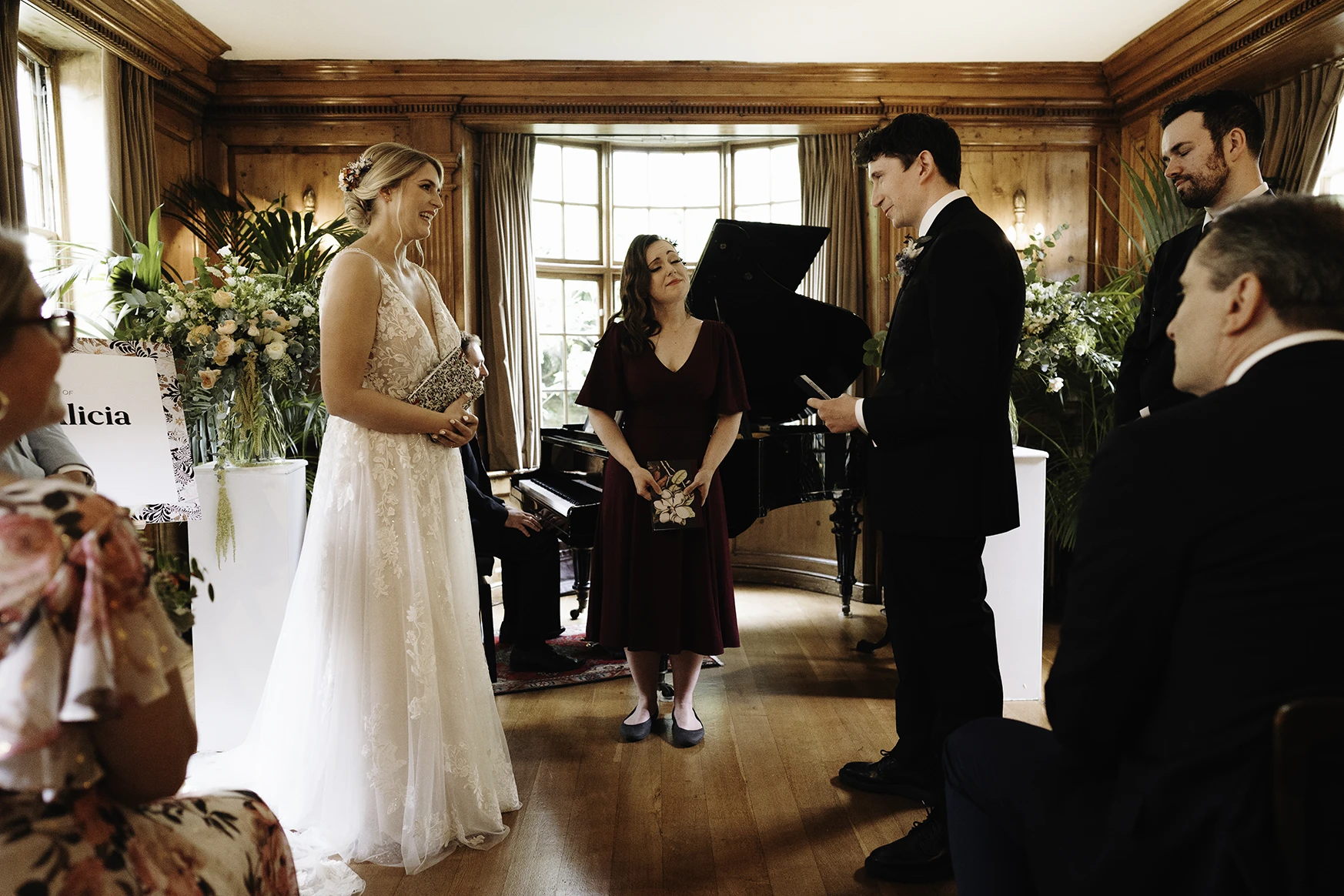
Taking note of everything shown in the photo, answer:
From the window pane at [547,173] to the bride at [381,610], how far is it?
3.86 meters

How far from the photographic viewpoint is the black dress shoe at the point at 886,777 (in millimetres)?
2637

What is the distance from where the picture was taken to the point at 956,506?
7.06 ft

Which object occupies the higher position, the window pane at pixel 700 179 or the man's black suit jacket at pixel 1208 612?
the window pane at pixel 700 179

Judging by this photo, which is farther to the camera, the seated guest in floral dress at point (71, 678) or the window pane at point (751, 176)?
the window pane at point (751, 176)

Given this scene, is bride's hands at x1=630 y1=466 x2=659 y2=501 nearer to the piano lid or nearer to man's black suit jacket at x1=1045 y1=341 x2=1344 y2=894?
the piano lid

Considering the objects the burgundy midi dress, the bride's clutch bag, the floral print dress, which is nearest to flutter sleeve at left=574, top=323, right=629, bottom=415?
the burgundy midi dress

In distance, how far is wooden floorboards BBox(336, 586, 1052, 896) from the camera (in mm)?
2197

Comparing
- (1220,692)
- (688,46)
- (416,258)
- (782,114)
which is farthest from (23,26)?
(1220,692)

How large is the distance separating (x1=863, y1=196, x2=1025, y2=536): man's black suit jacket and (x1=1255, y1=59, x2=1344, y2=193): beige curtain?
3097mm

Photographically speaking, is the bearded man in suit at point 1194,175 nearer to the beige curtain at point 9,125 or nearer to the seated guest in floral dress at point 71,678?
the seated guest in floral dress at point 71,678

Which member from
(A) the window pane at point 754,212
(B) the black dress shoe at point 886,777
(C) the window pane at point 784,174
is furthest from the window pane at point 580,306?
(B) the black dress shoe at point 886,777

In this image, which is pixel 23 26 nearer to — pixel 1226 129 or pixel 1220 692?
pixel 1226 129

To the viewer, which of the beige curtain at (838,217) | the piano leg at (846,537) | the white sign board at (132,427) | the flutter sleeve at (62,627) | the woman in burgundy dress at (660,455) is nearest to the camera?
the flutter sleeve at (62,627)

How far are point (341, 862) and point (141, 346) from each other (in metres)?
1.74
